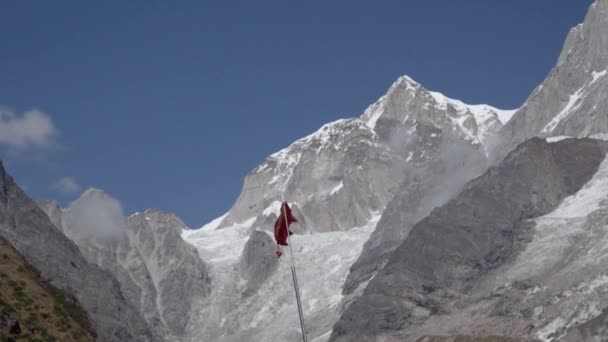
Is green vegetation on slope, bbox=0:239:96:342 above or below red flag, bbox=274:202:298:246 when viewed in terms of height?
above

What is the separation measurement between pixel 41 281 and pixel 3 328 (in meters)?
24.8

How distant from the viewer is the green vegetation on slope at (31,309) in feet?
321

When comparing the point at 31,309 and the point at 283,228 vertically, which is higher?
the point at 31,309

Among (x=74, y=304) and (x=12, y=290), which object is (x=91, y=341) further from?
(x=74, y=304)

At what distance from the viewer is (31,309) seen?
353 feet

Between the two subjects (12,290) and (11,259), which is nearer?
(12,290)

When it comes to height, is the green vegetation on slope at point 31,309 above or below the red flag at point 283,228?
above

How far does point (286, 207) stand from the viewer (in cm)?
6538

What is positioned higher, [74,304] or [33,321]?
[74,304]

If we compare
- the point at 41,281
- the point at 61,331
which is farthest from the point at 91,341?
the point at 41,281

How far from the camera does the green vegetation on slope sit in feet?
321

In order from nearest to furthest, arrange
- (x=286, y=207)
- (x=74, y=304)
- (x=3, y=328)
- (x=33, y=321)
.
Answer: (x=286, y=207), (x=3, y=328), (x=33, y=321), (x=74, y=304)

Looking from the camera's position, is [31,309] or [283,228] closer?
[283,228]

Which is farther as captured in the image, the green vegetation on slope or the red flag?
the green vegetation on slope
